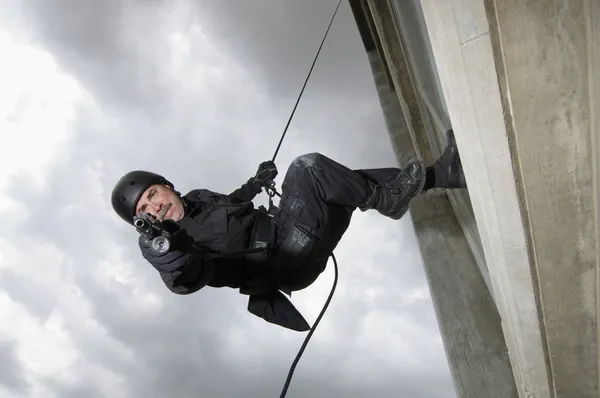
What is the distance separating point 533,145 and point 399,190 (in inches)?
66.9

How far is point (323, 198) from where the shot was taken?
3287 millimetres

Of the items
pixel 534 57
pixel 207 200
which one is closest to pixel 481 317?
pixel 207 200

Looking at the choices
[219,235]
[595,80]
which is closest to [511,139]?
[595,80]

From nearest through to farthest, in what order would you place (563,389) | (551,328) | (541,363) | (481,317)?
(551,328) < (541,363) < (563,389) < (481,317)

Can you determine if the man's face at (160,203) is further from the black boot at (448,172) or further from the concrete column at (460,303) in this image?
the concrete column at (460,303)

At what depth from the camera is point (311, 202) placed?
10.7 ft

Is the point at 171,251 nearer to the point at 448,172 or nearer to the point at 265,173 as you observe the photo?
the point at 265,173

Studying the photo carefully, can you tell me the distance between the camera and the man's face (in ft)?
11.8

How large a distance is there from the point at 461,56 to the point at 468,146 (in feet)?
1.40

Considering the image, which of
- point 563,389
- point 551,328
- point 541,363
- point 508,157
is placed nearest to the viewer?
point 508,157

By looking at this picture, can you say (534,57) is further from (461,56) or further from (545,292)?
(545,292)

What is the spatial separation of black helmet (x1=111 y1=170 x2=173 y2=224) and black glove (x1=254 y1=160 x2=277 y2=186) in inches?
34.4

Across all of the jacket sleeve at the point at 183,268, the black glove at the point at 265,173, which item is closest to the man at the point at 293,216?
the jacket sleeve at the point at 183,268

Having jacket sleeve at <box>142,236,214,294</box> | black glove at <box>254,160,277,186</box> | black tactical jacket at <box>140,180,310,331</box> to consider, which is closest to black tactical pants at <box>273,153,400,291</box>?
black tactical jacket at <box>140,180,310,331</box>
